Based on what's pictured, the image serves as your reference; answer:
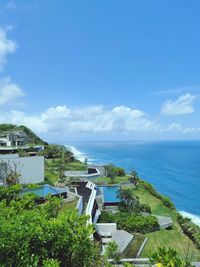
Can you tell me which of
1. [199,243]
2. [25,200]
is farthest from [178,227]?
[25,200]

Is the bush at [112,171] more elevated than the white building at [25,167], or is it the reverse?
the white building at [25,167]

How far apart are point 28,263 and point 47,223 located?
3.28 ft

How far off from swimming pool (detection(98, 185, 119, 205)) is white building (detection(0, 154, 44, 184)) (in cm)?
609

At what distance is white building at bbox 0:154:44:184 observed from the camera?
1948cm

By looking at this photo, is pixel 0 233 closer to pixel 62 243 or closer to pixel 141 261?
pixel 62 243

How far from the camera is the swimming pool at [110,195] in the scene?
953 inches

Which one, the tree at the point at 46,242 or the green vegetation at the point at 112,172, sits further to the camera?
the green vegetation at the point at 112,172

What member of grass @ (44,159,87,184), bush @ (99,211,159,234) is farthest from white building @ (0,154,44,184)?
bush @ (99,211,159,234)

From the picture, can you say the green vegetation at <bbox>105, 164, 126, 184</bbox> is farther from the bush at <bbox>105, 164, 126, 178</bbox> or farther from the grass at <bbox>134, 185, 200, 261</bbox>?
the grass at <bbox>134, 185, 200, 261</bbox>

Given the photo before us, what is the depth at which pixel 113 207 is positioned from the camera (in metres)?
22.6

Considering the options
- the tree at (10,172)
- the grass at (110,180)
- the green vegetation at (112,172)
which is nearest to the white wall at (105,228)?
the tree at (10,172)

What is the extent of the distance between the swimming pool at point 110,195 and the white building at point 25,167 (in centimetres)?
609

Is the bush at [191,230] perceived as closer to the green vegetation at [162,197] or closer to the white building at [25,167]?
the green vegetation at [162,197]

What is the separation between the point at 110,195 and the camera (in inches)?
1085
